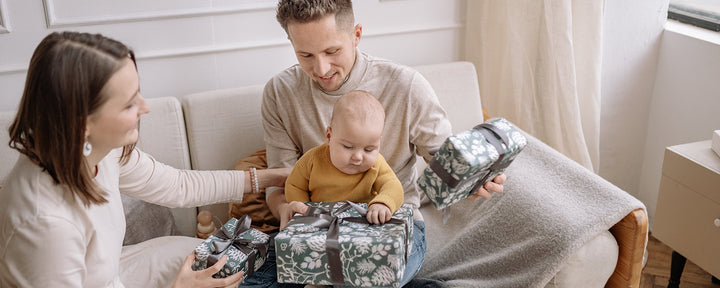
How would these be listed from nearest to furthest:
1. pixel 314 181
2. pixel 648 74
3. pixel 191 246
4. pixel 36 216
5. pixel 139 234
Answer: pixel 36 216, pixel 314 181, pixel 191 246, pixel 139 234, pixel 648 74

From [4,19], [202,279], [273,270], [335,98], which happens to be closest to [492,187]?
[335,98]

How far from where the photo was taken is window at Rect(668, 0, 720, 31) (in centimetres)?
237

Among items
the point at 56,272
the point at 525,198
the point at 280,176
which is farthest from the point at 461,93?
the point at 56,272

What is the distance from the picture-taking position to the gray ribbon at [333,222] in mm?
1377

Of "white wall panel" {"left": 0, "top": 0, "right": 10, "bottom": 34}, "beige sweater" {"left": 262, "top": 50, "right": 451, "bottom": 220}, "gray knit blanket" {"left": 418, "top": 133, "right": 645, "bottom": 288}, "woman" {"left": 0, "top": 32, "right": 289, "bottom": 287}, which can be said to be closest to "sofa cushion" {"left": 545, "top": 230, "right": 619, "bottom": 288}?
"gray knit blanket" {"left": 418, "top": 133, "right": 645, "bottom": 288}

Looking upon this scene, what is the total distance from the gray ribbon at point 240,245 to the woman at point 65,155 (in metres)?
0.29

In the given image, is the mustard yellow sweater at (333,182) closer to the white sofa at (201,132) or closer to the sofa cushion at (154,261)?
the sofa cushion at (154,261)

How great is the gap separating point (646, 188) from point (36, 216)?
2.51 m

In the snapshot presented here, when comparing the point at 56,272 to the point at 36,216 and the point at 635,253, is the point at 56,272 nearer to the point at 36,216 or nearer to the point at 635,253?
the point at 36,216

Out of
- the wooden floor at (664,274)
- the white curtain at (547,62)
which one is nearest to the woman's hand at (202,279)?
the white curtain at (547,62)

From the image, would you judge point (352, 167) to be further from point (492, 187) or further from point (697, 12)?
point (697, 12)

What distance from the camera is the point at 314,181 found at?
5.14 feet

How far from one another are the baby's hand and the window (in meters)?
1.76

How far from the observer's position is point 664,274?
7.86ft
